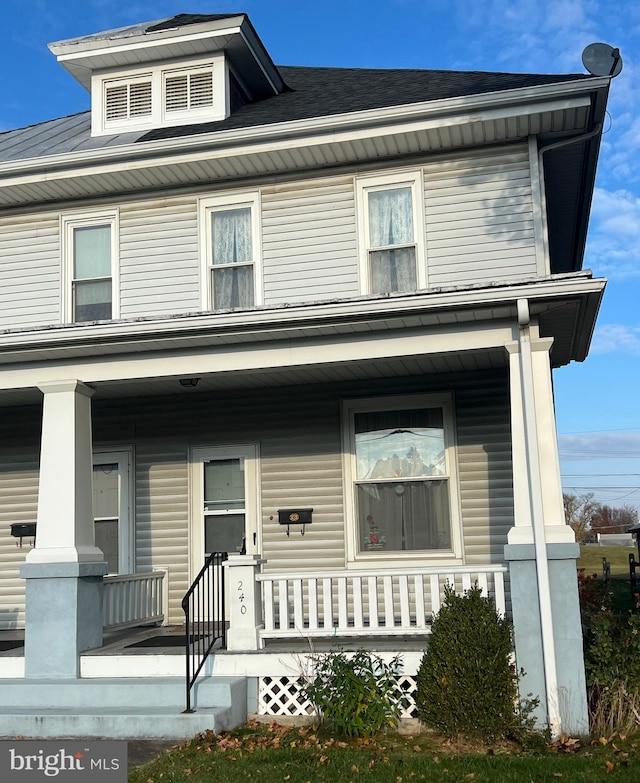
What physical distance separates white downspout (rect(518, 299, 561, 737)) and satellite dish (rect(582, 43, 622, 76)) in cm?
329

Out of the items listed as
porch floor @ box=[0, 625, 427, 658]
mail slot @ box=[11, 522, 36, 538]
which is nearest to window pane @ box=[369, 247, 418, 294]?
porch floor @ box=[0, 625, 427, 658]

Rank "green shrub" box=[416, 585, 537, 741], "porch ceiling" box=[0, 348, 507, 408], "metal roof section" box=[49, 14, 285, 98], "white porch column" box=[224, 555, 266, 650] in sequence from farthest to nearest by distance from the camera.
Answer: "metal roof section" box=[49, 14, 285, 98], "porch ceiling" box=[0, 348, 507, 408], "white porch column" box=[224, 555, 266, 650], "green shrub" box=[416, 585, 537, 741]

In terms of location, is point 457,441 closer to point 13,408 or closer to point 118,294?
point 118,294

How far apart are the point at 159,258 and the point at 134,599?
425cm

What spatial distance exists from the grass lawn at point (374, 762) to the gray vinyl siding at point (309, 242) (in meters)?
5.31

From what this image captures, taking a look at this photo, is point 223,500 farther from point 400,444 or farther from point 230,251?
point 230,251

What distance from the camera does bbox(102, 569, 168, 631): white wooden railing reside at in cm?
962

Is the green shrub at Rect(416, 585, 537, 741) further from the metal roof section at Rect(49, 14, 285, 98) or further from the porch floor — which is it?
the metal roof section at Rect(49, 14, 285, 98)

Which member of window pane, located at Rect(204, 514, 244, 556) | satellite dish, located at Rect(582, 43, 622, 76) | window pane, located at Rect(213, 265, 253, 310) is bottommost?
window pane, located at Rect(204, 514, 244, 556)

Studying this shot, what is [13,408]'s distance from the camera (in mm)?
11812

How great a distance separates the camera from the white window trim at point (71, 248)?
11.3m

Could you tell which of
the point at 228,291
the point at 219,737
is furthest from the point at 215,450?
the point at 219,737

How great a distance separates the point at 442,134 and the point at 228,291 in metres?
3.19

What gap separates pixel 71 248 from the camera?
11586 millimetres
